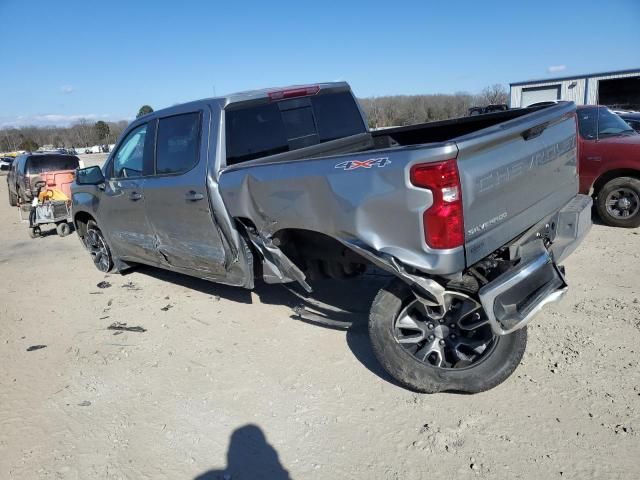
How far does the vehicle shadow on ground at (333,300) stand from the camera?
12.8ft

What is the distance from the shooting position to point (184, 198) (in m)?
4.39

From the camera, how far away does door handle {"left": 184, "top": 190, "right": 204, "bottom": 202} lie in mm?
4195

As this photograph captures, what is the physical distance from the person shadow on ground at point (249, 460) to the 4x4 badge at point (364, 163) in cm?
177

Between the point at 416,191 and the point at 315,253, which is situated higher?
the point at 416,191

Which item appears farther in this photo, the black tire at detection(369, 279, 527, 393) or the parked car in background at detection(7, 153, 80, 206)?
the parked car in background at detection(7, 153, 80, 206)

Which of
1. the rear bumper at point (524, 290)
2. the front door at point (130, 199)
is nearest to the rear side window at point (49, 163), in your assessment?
the front door at point (130, 199)

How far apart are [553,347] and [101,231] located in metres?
5.51

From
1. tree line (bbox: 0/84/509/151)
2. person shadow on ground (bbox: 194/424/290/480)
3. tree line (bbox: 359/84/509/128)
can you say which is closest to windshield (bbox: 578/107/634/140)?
person shadow on ground (bbox: 194/424/290/480)

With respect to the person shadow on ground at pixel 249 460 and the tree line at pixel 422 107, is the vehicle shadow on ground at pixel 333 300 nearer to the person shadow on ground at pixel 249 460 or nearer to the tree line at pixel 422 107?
the person shadow on ground at pixel 249 460

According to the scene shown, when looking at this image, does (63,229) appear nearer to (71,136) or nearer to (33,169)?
(33,169)

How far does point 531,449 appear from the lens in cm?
271

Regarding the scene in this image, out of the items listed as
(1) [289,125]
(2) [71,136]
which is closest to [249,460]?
(1) [289,125]

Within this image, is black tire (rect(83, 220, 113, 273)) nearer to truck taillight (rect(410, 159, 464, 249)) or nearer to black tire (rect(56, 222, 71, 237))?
black tire (rect(56, 222, 71, 237))

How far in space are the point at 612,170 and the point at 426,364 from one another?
217 inches
